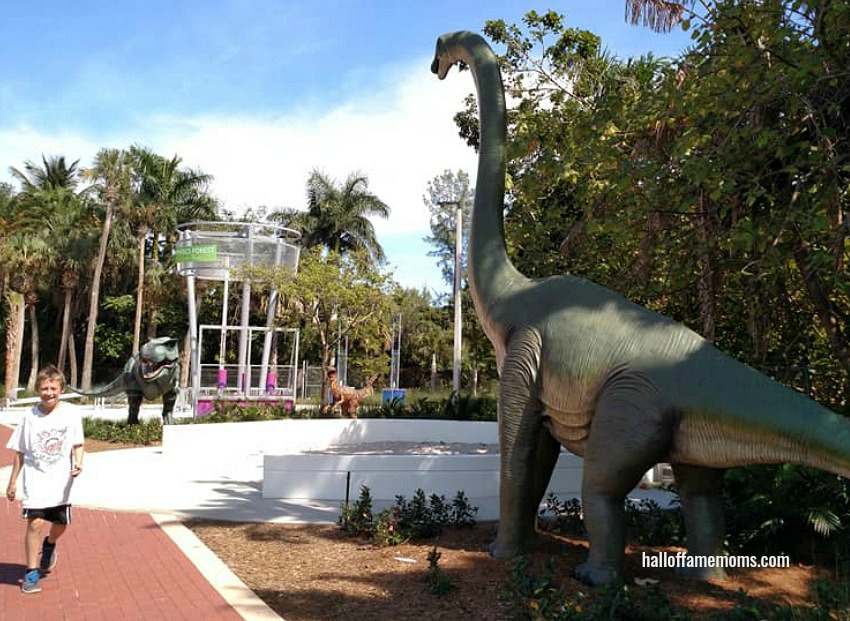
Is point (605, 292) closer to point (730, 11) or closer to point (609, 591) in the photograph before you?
point (609, 591)

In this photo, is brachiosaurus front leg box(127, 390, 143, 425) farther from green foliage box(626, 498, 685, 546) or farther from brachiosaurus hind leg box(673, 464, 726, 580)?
brachiosaurus hind leg box(673, 464, 726, 580)

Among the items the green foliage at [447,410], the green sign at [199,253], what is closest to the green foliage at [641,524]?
the green foliage at [447,410]

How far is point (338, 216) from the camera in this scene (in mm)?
38406

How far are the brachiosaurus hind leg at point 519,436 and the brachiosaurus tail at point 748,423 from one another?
3.72 ft

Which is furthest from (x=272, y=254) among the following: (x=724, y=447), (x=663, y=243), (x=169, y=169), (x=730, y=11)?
(x=724, y=447)

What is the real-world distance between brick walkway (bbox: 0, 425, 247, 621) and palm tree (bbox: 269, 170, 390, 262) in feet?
102

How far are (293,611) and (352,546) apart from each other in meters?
1.94

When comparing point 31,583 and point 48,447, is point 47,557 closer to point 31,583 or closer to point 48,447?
point 31,583

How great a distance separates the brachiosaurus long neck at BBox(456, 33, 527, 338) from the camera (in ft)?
20.4

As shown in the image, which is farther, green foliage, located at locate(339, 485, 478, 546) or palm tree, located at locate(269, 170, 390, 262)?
palm tree, located at locate(269, 170, 390, 262)

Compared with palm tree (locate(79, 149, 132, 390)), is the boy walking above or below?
below

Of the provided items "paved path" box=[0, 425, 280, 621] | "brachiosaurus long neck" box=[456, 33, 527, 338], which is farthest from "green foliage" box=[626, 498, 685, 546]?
"paved path" box=[0, 425, 280, 621]

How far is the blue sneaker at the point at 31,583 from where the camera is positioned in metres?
5.23

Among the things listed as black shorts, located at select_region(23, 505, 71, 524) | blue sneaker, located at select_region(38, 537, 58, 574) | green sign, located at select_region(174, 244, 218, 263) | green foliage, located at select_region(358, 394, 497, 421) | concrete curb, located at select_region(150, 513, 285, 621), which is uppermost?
green sign, located at select_region(174, 244, 218, 263)
